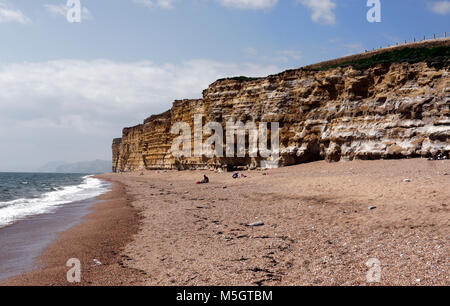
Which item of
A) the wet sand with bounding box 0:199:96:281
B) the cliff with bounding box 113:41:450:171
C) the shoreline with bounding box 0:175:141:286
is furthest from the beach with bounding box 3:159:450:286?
the cliff with bounding box 113:41:450:171

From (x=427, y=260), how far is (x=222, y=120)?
29.6 metres

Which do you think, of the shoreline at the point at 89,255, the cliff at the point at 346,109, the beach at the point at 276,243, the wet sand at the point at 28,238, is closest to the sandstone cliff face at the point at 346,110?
the cliff at the point at 346,109

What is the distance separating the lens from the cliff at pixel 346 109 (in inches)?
829

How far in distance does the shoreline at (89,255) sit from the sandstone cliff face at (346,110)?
19.4 meters

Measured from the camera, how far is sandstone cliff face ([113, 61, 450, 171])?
828 inches

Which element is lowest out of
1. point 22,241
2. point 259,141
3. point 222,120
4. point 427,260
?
point 22,241

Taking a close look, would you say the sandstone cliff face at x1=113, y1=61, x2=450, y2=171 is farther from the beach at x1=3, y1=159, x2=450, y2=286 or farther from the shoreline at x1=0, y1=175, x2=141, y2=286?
the shoreline at x1=0, y1=175, x2=141, y2=286

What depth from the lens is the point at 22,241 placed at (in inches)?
337

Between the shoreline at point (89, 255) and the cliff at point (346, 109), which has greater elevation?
the cliff at point (346, 109)

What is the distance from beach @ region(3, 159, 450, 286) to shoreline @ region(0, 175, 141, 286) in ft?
0.08

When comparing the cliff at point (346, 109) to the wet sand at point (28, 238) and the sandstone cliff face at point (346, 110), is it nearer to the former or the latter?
the sandstone cliff face at point (346, 110)

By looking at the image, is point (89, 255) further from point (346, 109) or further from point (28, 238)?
point (346, 109)

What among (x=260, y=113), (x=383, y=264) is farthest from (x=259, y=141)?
(x=383, y=264)
